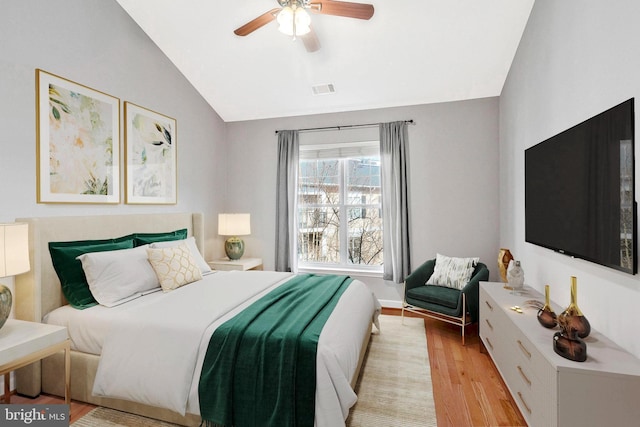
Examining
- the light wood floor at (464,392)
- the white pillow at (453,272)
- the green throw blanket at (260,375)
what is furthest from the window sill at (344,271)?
the green throw blanket at (260,375)

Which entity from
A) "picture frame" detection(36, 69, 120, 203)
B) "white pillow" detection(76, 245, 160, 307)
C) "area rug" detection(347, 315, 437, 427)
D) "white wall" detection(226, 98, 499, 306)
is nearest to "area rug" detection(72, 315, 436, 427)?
"area rug" detection(347, 315, 437, 427)

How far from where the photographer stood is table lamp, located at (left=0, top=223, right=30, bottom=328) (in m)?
1.79

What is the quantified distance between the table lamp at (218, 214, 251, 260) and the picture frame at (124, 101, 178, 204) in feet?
2.42

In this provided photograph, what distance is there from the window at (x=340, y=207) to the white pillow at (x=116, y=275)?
2303 mm

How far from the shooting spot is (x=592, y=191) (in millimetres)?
1820

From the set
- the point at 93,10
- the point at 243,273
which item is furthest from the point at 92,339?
the point at 93,10

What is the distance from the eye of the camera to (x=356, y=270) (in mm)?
4348

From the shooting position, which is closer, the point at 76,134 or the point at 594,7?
the point at 594,7

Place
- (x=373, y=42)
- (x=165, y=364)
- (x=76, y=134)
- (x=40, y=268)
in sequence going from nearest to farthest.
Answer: (x=165, y=364), (x=40, y=268), (x=76, y=134), (x=373, y=42)

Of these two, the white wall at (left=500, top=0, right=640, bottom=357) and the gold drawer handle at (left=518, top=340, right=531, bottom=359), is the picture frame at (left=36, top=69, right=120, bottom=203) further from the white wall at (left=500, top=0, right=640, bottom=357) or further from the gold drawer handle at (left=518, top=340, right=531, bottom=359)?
the white wall at (left=500, top=0, right=640, bottom=357)

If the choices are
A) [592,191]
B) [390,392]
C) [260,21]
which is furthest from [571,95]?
[390,392]

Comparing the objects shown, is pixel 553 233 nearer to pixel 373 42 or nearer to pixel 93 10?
pixel 373 42

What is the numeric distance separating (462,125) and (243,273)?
3.06m

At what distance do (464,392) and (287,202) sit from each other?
117 inches
